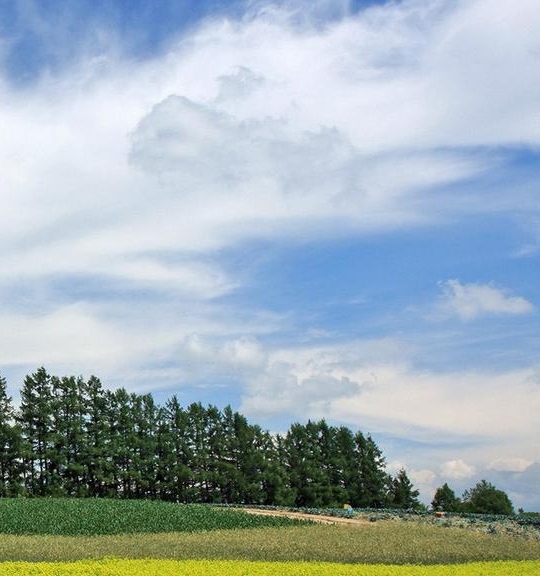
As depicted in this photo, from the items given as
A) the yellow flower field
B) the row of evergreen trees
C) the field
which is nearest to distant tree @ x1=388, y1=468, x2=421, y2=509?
the row of evergreen trees

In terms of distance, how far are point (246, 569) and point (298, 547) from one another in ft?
18.0

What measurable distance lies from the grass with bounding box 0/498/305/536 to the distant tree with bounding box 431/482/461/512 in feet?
78.5

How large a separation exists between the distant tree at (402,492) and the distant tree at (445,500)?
12.5 ft

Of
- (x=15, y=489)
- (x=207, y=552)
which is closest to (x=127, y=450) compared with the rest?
(x=15, y=489)

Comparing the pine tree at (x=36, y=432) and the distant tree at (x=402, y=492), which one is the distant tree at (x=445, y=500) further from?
the pine tree at (x=36, y=432)

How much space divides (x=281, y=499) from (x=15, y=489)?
18.3 meters

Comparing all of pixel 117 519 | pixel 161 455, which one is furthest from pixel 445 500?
pixel 117 519

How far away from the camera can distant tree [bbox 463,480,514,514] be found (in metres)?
55.6

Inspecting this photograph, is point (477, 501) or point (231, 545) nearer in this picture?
point (231, 545)

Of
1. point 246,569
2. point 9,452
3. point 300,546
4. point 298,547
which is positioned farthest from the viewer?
point 9,452

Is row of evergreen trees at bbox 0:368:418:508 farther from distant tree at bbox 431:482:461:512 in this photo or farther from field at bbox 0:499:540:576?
field at bbox 0:499:540:576

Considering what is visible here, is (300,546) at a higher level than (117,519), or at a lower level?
lower

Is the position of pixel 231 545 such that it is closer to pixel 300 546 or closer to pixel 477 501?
pixel 300 546

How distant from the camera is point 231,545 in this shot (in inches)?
1035
